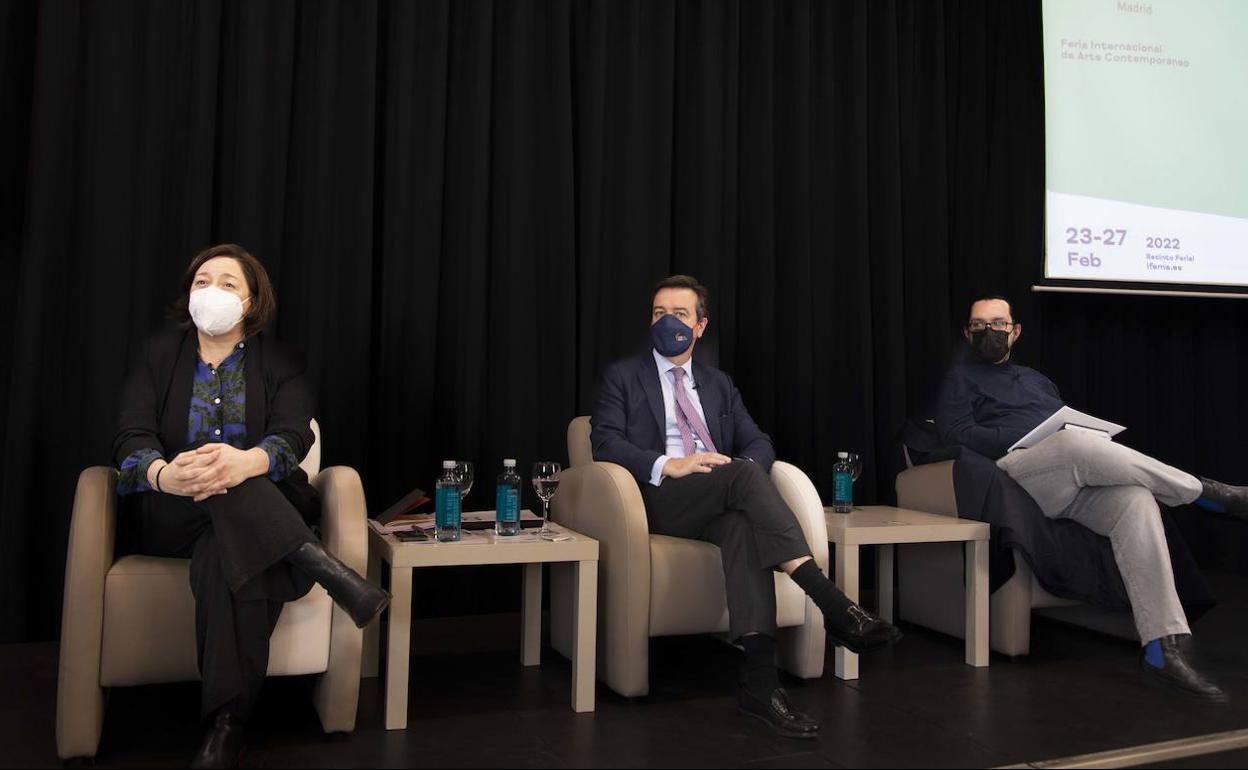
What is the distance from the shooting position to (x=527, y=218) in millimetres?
3471

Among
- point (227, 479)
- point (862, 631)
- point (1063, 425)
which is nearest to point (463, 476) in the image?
point (227, 479)

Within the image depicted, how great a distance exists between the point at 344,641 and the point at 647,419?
111cm

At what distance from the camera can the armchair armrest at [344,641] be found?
2.20 meters

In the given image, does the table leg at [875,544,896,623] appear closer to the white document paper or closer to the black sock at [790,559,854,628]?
the white document paper

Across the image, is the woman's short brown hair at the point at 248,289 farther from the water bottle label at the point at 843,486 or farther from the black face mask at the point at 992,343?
the black face mask at the point at 992,343

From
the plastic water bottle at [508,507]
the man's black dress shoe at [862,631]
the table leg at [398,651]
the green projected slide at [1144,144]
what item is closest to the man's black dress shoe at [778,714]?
the man's black dress shoe at [862,631]

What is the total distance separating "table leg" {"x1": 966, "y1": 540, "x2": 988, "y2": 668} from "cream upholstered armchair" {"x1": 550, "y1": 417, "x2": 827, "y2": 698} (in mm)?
518

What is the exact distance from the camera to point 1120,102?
164 inches

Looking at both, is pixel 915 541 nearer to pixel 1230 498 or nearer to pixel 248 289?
pixel 1230 498

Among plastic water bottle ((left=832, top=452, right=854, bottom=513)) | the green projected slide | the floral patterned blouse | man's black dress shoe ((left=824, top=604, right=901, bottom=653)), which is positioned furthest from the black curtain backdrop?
man's black dress shoe ((left=824, top=604, right=901, bottom=653))

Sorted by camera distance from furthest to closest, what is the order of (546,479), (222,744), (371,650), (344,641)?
(371,650) < (546,479) < (344,641) < (222,744)

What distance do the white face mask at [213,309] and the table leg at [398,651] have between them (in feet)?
2.31

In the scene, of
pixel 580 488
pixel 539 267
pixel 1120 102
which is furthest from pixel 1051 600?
pixel 1120 102

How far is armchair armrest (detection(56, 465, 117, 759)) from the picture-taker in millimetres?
2002
